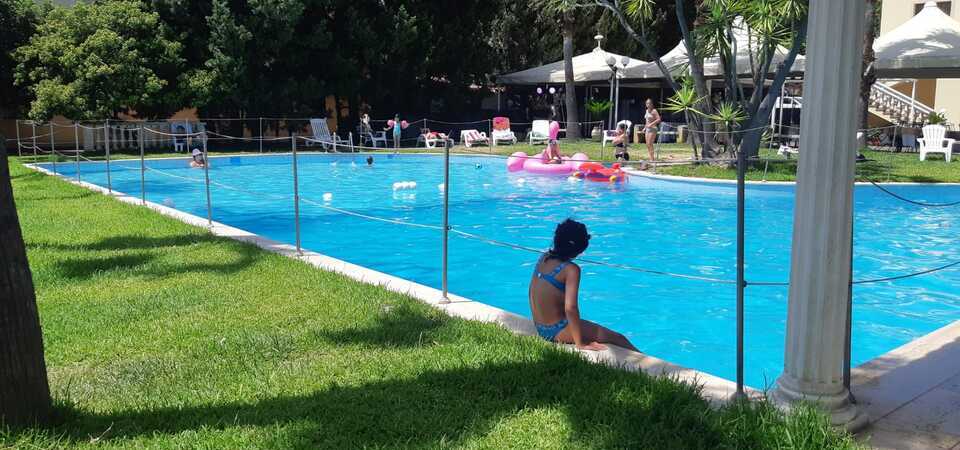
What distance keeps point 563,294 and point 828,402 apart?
200 cm

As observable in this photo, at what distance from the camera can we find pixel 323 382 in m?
4.11

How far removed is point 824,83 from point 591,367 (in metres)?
1.92

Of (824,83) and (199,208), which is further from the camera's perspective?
(199,208)

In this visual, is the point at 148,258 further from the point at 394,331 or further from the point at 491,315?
the point at 491,315

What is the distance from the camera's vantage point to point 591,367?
4246 mm

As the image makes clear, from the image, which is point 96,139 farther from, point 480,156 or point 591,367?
point 591,367

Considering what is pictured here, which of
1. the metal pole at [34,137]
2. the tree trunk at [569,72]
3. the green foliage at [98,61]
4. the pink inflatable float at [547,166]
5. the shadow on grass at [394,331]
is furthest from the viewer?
the tree trunk at [569,72]

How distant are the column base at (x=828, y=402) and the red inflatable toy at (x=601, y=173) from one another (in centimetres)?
1402

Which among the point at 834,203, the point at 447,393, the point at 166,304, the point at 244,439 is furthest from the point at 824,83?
the point at 166,304

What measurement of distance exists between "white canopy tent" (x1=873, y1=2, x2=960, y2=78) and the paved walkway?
1781 centimetres

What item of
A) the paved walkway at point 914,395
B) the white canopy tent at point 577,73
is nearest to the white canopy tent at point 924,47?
the white canopy tent at point 577,73

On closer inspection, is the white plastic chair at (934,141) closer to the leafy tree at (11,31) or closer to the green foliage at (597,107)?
the green foliage at (597,107)

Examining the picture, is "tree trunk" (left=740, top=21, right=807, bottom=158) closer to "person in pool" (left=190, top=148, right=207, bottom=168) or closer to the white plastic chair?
the white plastic chair

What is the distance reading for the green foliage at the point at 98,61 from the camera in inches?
857
